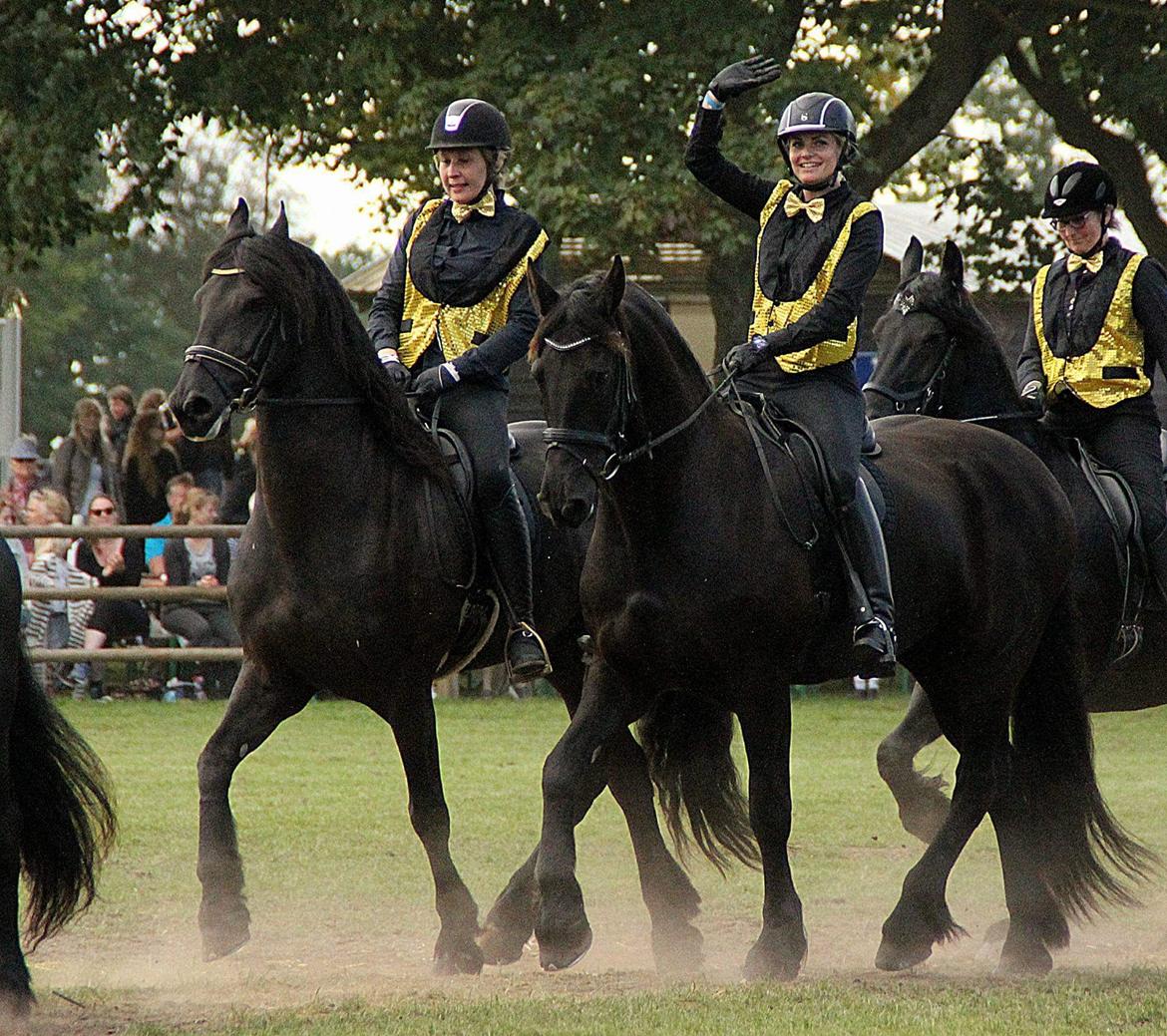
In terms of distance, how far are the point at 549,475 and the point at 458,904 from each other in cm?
199

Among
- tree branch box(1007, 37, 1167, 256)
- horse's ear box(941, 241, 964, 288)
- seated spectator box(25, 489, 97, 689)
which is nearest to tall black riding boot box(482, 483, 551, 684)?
horse's ear box(941, 241, 964, 288)

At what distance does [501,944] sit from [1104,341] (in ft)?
12.4

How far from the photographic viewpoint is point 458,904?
24.7 feet

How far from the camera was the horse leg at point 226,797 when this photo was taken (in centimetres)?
Answer: 732

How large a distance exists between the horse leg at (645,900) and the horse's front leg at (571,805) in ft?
2.16

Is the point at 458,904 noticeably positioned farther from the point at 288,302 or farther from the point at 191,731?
the point at 191,731

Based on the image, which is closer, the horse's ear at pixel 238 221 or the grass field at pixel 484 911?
the grass field at pixel 484 911

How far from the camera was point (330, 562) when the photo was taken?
757 centimetres

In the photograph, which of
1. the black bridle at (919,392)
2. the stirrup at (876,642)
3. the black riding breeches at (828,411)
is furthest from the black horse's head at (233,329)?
the black bridle at (919,392)

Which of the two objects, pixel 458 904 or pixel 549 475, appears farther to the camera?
pixel 458 904

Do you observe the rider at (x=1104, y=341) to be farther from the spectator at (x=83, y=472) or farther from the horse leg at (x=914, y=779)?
the spectator at (x=83, y=472)

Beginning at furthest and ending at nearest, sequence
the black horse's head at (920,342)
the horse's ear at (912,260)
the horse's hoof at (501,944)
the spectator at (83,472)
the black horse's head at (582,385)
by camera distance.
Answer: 1. the spectator at (83,472)
2. the horse's ear at (912,260)
3. the black horse's head at (920,342)
4. the horse's hoof at (501,944)
5. the black horse's head at (582,385)

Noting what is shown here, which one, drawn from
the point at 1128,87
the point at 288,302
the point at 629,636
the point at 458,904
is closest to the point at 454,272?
the point at 288,302

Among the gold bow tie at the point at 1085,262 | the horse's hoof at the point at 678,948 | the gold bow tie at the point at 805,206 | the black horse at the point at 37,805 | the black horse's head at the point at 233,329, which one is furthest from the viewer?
the gold bow tie at the point at 1085,262
